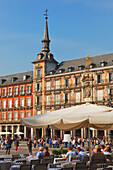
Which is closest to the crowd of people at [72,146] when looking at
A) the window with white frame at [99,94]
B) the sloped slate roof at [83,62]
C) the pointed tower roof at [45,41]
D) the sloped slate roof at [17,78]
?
the window with white frame at [99,94]

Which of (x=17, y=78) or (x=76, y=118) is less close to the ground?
(x=17, y=78)

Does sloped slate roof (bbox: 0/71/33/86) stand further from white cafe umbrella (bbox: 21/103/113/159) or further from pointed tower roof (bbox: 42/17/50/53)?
white cafe umbrella (bbox: 21/103/113/159)

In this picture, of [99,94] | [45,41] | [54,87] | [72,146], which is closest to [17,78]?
[45,41]

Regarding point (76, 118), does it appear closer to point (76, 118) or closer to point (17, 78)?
point (76, 118)

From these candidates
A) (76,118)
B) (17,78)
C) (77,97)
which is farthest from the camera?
(17,78)

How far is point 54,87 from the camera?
202 ft

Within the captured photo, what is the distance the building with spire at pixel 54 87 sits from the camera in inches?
2186

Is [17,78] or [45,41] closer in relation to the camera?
[45,41]

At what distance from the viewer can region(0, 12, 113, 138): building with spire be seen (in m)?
55.5

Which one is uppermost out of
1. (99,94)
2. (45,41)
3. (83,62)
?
(45,41)

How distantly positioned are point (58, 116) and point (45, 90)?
5039 cm

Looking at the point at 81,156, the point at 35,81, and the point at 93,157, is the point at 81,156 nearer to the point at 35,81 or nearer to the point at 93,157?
the point at 93,157

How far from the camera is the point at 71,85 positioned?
59.1 meters

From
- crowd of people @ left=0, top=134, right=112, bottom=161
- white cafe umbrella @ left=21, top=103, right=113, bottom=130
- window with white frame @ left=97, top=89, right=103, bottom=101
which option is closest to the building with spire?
window with white frame @ left=97, top=89, right=103, bottom=101
